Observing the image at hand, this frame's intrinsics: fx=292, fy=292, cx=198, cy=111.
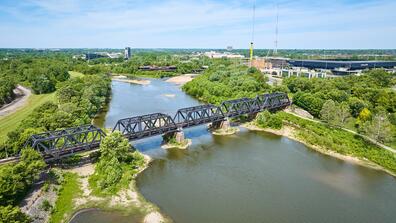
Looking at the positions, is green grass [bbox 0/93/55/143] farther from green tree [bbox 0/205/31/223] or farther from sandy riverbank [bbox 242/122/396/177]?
sandy riverbank [bbox 242/122/396/177]

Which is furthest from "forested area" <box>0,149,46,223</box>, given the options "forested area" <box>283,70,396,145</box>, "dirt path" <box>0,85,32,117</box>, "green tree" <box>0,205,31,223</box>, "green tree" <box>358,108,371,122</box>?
"green tree" <box>358,108,371,122</box>

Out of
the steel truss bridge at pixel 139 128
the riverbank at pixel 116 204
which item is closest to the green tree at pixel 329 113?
the steel truss bridge at pixel 139 128

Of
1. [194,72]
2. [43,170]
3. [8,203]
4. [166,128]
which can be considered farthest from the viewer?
[194,72]

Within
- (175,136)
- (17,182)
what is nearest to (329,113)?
(175,136)

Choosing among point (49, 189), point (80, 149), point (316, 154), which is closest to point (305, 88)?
point (316, 154)

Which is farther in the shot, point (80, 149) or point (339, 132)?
point (339, 132)

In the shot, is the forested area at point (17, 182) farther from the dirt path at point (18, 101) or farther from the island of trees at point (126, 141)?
the dirt path at point (18, 101)

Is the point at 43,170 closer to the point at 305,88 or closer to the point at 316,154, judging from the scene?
the point at 316,154
